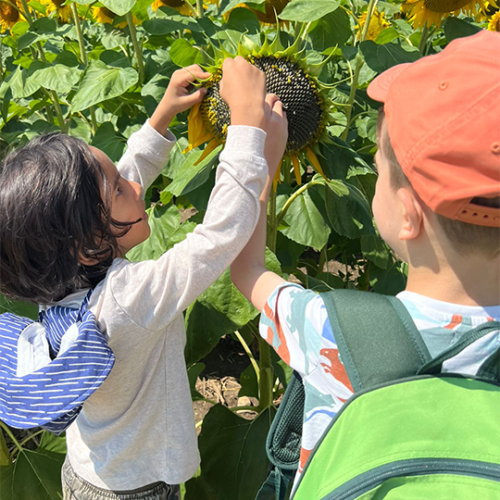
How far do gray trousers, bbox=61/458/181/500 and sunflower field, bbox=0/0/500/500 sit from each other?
26 centimetres

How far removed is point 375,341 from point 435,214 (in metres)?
0.17

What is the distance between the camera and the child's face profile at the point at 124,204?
104 centimetres

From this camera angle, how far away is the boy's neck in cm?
74

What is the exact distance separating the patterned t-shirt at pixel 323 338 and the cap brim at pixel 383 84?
26cm

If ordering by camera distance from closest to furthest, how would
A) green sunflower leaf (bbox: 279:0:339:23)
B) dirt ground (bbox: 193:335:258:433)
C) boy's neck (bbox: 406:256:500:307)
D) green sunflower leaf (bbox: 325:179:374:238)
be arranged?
boy's neck (bbox: 406:256:500:307) → green sunflower leaf (bbox: 279:0:339:23) → green sunflower leaf (bbox: 325:179:374:238) → dirt ground (bbox: 193:335:258:433)

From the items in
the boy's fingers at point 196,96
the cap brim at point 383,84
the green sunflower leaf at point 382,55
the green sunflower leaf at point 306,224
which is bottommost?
the green sunflower leaf at point 306,224

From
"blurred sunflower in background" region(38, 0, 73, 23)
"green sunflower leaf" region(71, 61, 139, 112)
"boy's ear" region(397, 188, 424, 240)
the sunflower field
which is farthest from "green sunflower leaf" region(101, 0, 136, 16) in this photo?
"blurred sunflower in background" region(38, 0, 73, 23)

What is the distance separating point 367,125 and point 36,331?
1.04 metres

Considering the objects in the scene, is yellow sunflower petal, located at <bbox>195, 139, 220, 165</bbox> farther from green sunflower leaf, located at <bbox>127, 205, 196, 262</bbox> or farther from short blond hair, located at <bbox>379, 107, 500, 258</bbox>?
short blond hair, located at <bbox>379, 107, 500, 258</bbox>

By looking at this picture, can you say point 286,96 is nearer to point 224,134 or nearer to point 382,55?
point 224,134

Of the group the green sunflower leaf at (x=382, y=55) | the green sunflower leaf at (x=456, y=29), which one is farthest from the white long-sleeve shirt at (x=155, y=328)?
the green sunflower leaf at (x=456, y=29)

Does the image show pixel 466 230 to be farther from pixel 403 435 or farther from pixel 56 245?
pixel 56 245

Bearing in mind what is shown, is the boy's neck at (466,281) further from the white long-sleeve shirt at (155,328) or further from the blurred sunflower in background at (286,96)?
the blurred sunflower in background at (286,96)

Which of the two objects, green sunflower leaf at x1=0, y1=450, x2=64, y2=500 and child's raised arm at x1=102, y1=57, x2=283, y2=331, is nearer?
child's raised arm at x1=102, y1=57, x2=283, y2=331
